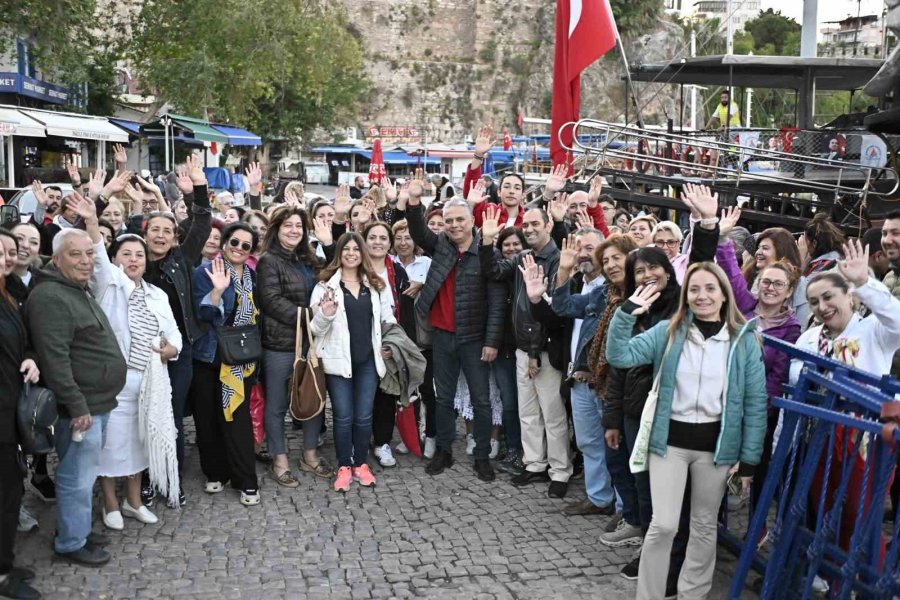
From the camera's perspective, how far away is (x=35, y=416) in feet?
14.6

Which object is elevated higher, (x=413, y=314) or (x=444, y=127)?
(x=444, y=127)

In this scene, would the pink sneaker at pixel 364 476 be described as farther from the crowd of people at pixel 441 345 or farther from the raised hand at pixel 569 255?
the raised hand at pixel 569 255

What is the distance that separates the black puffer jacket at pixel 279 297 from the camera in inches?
242

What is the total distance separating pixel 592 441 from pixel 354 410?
66.6 inches

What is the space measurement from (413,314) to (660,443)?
314 cm

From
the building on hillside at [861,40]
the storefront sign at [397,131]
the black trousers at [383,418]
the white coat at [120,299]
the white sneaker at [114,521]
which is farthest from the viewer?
the storefront sign at [397,131]

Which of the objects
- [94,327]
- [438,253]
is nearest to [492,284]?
[438,253]

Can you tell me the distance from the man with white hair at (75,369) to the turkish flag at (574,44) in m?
5.94

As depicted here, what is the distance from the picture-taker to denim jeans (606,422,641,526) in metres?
5.30

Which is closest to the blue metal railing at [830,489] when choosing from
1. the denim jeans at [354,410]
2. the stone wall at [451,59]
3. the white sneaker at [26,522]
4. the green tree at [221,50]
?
the denim jeans at [354,410]

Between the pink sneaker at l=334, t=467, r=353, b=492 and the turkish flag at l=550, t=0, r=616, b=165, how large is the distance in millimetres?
5076

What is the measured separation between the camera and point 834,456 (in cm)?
414

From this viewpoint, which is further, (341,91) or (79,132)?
(341,91)

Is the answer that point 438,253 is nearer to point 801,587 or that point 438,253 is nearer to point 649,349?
point 649,349
